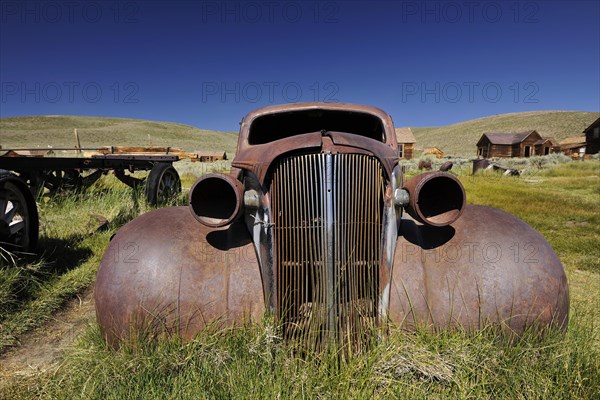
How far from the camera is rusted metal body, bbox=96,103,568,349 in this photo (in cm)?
205

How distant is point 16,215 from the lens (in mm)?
4102

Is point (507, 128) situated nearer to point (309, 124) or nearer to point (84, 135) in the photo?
point (84, 135)

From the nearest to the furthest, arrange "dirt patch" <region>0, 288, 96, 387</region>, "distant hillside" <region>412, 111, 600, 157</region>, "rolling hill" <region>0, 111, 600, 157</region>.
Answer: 1. "dirt patch" <region>0, 288, 96, 387</region>
2. "rolling hill" <region>0, 111, 600, 157</region>
3. "distant hillside" <region>412, 111, 600, 157</region>

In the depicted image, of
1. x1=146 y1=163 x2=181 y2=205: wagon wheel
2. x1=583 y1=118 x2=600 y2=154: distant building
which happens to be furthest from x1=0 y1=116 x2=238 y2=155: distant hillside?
x1=583 y1=118 x2=600 y2=154: distant building

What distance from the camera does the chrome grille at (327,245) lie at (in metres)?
2.02

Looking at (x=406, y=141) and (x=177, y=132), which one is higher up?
(x=177, y=132)

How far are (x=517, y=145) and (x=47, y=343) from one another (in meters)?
52.9

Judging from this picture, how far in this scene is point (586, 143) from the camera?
43.8m

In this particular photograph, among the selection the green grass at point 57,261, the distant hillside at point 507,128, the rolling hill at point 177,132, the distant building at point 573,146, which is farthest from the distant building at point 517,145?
the green grass at point 57,261

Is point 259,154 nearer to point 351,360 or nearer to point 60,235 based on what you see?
point 351,360

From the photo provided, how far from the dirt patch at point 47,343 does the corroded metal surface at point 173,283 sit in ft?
2.28

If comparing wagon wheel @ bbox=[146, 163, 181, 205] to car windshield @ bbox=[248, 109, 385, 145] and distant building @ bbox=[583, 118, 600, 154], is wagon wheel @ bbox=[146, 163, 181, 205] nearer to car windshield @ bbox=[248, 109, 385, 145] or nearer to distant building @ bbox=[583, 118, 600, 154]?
car windshield @ bbox=[248, 109, 385, 145]

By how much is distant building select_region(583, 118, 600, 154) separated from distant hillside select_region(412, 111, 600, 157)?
17.8 meters

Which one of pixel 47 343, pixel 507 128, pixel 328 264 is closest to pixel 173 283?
pixel 328 264
